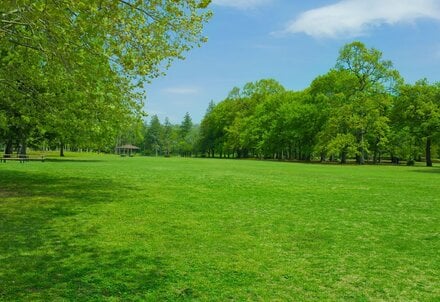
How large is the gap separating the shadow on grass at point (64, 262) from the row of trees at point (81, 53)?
9.89ft

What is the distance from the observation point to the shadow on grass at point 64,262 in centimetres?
606

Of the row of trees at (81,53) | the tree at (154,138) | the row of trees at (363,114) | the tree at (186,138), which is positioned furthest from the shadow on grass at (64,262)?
the tree at (154,138)

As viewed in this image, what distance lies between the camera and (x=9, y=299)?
5652mm

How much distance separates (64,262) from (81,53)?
416 centimetres

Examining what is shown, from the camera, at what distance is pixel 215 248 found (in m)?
8.59

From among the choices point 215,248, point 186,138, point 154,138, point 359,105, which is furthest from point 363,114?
point 154,138

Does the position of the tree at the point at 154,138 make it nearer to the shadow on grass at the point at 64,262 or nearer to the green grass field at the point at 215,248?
the green grass field at the point at 215,248

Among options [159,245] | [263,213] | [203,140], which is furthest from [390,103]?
[203,140]

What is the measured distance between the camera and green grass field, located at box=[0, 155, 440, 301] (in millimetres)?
6238

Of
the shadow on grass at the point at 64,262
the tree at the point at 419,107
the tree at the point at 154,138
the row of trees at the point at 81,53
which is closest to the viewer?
the shadow on grass at the point at 64,262

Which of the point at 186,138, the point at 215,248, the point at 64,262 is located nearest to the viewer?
the point at 64,262

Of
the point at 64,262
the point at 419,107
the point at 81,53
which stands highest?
the point at 419,107

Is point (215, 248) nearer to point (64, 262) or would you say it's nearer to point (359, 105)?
point (64, 262)

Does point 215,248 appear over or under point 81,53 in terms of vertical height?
under
